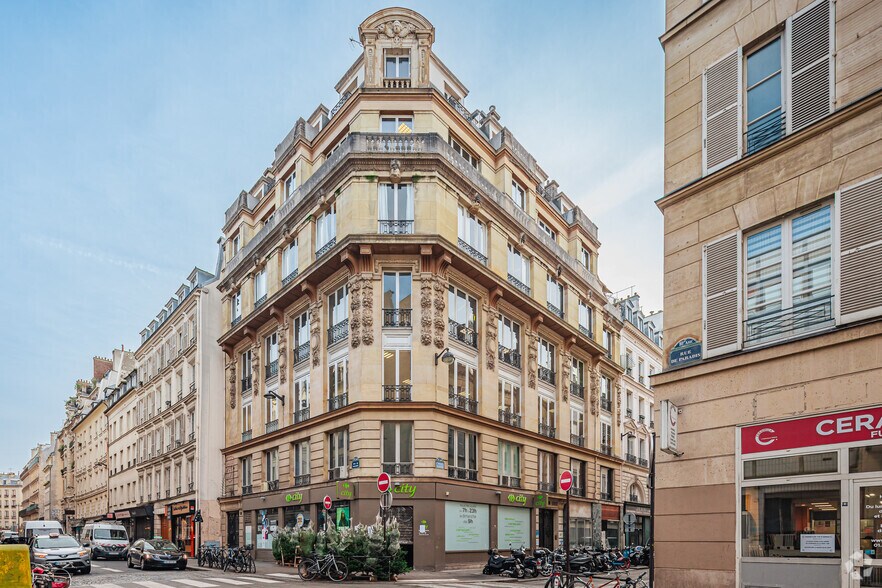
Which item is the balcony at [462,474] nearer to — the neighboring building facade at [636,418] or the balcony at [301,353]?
the balcony at [301,353]

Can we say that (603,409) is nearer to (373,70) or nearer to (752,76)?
(373,70)

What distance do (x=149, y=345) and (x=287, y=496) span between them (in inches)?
1146

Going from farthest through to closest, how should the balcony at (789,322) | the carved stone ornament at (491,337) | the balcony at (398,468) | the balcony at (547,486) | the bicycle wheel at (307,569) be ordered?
the balcony at (547,486) < the carved stone ornament at (491,337) < the balcony at (398,468) < the bicycle wheel at (307,569) < the balcony at (789,322)

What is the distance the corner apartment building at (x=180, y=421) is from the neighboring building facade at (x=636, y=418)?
24.4 metres

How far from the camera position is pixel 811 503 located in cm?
995

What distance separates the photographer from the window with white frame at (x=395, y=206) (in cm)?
2759

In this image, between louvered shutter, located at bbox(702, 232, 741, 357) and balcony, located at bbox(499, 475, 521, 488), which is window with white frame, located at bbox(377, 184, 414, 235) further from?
louvered shutter, located at bbox(702, 232, 741, 357)

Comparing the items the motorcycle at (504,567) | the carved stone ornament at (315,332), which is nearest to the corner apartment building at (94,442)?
the carved stone ornament at (315,332)

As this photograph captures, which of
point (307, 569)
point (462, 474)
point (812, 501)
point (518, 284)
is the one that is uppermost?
point (518, 284)

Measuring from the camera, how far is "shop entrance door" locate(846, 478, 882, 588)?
9031 mm

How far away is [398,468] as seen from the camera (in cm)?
2595

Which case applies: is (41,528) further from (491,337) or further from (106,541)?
(491,337)

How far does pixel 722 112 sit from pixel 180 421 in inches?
1600

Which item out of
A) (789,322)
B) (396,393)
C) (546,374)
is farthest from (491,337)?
(789,322)
